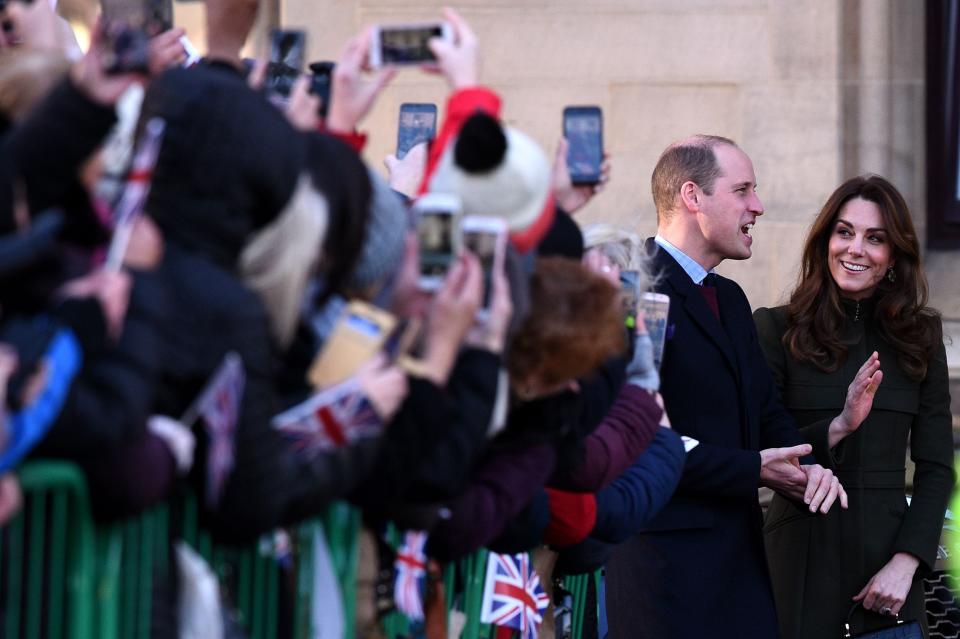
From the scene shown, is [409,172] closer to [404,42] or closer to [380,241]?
[404,42]

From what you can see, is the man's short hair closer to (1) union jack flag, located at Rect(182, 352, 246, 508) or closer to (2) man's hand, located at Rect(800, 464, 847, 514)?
(2) man's hand, located at Rect(800, 464, 847, 514)

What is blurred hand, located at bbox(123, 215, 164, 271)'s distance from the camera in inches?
101

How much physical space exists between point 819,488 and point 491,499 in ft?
8.27

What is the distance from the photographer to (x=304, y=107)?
3.33 m

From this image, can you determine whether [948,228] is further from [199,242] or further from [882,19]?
[199,242]

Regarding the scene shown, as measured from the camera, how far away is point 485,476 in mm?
3467

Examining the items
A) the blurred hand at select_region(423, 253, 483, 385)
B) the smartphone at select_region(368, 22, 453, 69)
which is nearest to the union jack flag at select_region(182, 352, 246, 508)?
the blurred hand at select_region(423, 253, 483, 385)

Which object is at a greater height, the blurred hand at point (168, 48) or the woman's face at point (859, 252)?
the blurred hand at point (168, 48)

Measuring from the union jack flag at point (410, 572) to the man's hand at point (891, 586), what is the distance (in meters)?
2.74

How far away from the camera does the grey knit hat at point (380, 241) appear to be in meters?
→ 3.02

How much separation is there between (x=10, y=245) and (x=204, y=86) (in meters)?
0.47

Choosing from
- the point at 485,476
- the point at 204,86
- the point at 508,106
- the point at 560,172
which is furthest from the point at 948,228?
the point at 204,86

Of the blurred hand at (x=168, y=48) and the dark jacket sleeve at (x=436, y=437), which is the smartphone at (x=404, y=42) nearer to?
the blurred hand at (x=168, y=48)

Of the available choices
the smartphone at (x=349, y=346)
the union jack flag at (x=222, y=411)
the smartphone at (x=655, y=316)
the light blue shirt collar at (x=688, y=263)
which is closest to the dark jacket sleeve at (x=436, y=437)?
the smartphone at (x=349, y=346)
